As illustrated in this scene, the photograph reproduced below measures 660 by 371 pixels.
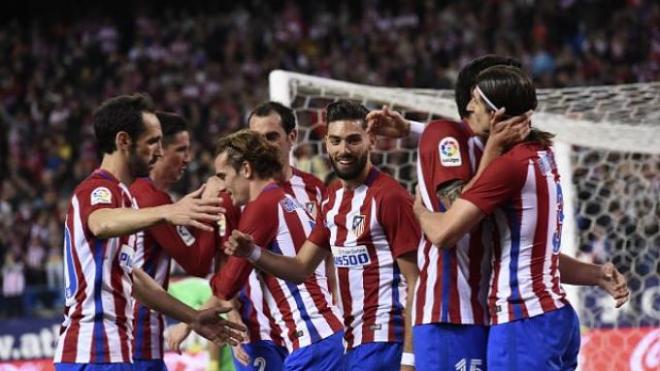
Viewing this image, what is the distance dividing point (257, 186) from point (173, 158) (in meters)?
0.99

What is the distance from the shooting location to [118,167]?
223 inches

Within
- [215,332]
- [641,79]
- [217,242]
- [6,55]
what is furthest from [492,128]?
[6,55]

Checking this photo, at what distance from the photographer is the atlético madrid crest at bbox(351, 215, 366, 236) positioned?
224 inches

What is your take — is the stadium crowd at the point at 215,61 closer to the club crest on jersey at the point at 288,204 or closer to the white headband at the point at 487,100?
the club crest on jersey at the point at 288,204

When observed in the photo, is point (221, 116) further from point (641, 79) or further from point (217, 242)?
point (217, 242)

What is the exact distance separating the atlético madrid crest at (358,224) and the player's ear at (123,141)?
47.2 inches

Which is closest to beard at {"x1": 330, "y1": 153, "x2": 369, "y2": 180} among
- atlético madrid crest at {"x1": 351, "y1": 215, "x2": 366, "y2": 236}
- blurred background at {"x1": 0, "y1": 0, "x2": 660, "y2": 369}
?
atlético madrid crest at {"x1": 351, "y1": 215, "x2": 366, "y2": 236}

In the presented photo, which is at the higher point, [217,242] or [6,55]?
[6,55]

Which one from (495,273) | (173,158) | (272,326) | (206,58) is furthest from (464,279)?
(206,58)

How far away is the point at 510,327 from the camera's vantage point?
15.4 ft

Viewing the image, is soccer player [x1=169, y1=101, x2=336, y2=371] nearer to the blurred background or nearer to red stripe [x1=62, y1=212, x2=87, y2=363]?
red stripe [x1=62, y1=212, x2=87, y2=363]

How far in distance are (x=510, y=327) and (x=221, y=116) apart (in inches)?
685

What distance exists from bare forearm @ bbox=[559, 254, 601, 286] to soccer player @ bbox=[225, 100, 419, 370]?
2.44 feet

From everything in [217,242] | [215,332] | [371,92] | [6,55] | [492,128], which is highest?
[6,55]
